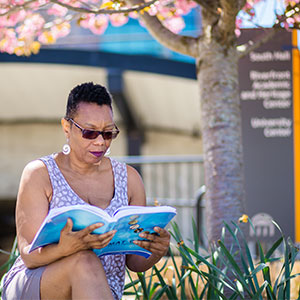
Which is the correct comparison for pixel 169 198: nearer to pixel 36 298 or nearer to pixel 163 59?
pixel 163 59

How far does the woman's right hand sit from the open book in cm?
2

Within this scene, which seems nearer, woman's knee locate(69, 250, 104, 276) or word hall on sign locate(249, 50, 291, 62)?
woman's knee locate(69, 250, 104, 276)

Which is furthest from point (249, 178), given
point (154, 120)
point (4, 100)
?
point (4, 100)

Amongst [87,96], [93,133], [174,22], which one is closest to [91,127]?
[93,133]

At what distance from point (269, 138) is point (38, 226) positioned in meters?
3.47

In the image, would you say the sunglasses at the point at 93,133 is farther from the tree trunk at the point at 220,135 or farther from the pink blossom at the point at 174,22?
the pink blossom at the point at 174,22

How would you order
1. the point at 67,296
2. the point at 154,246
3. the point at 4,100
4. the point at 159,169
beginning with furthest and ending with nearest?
the point at 4,100, the point at 159,169, the point at 154,246, the point at 67,296

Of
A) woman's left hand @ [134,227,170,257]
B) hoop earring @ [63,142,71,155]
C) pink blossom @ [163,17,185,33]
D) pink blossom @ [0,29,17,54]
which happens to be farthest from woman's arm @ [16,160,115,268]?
pink blossom @ [163,17,185,33]

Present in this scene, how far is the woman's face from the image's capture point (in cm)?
265

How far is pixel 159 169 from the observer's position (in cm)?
805

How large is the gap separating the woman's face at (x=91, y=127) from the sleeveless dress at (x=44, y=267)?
149 millimetres

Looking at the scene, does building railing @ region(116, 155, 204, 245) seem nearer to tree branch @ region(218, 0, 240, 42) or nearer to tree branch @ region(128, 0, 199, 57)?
tree branch @ region(128, 0, 199, 57)

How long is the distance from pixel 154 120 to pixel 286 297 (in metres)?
10.1

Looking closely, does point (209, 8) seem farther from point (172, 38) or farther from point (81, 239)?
point (81, 239)
